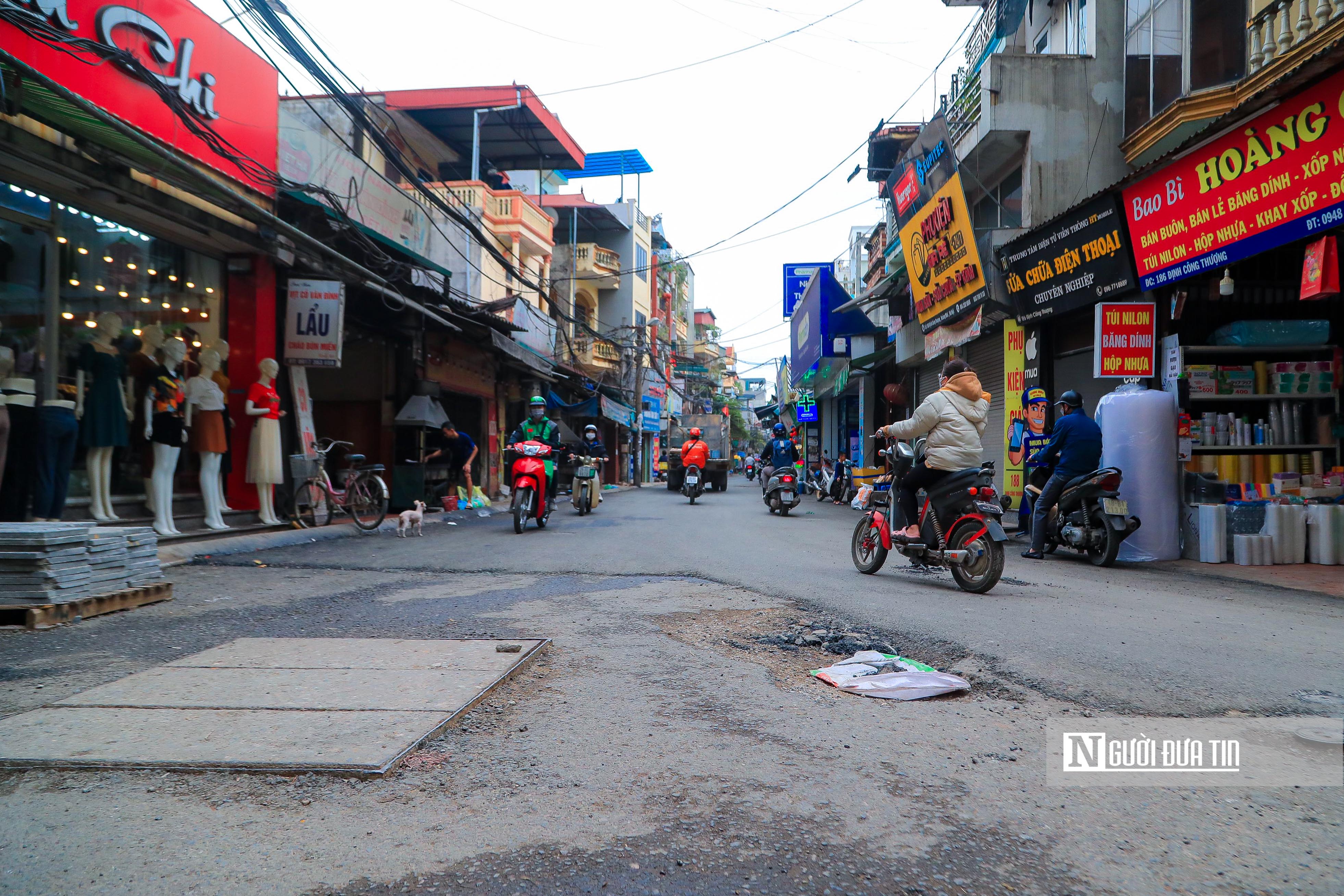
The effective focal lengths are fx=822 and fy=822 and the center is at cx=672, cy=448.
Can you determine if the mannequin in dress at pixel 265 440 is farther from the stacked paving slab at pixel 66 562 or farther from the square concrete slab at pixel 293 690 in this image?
the square concrete slab at pixel 293 690

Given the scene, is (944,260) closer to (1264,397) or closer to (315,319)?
(1264,397)

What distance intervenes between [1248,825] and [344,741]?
2600 millimetres

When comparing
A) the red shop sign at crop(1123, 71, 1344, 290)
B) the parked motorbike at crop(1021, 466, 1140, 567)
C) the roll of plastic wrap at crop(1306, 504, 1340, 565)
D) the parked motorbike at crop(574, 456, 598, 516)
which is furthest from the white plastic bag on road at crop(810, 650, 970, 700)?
the parked motorbike at crop(574, 456, 598, 516)

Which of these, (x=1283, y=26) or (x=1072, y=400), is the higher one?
(x=1283, y=26)

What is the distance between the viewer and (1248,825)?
82.7 inches

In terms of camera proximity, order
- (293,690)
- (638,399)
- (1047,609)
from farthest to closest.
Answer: (638,399)
(1047,609)
(293,690)

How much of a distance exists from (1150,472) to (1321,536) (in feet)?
4.91

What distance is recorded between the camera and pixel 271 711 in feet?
9.82

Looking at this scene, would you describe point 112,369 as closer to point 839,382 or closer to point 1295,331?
point 1295,331

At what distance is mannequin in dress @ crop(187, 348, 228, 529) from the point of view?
360 inches

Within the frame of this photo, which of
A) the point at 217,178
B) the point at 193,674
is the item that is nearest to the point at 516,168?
the point at 217,178

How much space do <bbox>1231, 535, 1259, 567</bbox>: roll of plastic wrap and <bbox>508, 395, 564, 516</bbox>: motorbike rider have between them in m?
7.86

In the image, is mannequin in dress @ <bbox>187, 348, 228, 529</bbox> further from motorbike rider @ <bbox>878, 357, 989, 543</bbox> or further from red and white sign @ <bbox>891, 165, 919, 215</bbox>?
red and white sign @ <bbox>891, 165, 919, 215</bbox>

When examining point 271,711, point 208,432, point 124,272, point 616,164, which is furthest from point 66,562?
point 616,164
